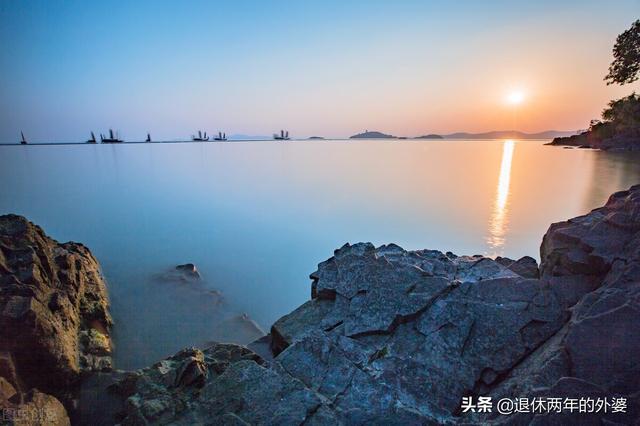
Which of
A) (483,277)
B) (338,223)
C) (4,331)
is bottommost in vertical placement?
(338,223)

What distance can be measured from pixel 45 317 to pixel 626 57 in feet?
178

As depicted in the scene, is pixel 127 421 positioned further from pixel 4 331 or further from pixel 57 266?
pixel 57 266

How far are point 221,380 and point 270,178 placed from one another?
3718 cm

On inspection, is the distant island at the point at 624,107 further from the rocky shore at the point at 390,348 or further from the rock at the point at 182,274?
the rock at the point at 182,274

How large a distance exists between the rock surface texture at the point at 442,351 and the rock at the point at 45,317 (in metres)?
1.29

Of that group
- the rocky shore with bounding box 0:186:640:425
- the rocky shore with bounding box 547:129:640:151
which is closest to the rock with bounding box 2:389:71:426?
the rocky shore with bounding box 0:186:640:425

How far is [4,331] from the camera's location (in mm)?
5406

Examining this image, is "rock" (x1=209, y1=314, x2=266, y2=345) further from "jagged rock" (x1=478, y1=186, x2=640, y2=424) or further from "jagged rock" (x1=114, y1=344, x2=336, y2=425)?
"jagged rock" (x1=478, y1=186, x2=640, y2=424)

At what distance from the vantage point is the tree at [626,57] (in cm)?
3509

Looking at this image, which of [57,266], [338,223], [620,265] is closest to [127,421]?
[57,266]

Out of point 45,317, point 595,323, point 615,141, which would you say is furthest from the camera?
point 615,141

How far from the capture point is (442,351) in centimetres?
504

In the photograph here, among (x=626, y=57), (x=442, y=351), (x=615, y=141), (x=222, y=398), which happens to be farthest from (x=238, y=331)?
(x=615, y=141)

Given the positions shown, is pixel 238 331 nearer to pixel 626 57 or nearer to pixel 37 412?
pixel 37 412
